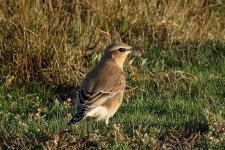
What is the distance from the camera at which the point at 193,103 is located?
9.28 m

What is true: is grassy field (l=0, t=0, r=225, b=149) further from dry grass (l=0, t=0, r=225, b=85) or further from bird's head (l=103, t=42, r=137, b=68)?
bird's head (l=103, t=42, r=137, b=68)

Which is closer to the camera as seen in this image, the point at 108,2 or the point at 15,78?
the point at 15,78

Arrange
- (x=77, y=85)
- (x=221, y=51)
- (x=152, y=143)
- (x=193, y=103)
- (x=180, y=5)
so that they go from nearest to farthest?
(x=152, y=143)
(x=193, y=103)
(x=77, y=85)
(x=221, y=51)
(x=180, y=5)

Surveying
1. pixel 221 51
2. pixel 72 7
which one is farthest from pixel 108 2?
pixel 221 51

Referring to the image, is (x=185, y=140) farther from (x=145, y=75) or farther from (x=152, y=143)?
(x=145, y=75)

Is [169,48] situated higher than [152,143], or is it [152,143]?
[152,143]

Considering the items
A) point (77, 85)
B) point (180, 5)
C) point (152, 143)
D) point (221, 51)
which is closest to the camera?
point (152, 143)

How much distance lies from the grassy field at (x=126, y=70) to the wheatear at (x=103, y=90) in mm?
142

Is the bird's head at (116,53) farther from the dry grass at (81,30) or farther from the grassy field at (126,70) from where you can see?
the dry grass at (81,30)

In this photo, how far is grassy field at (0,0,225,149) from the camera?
24.1 feet

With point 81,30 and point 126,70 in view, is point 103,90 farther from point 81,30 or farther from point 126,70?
point 81,30

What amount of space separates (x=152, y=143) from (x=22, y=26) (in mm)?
4221

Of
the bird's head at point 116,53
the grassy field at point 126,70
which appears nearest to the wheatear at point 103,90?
the bird's head at point 116,53

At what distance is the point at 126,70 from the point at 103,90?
2.13 m
